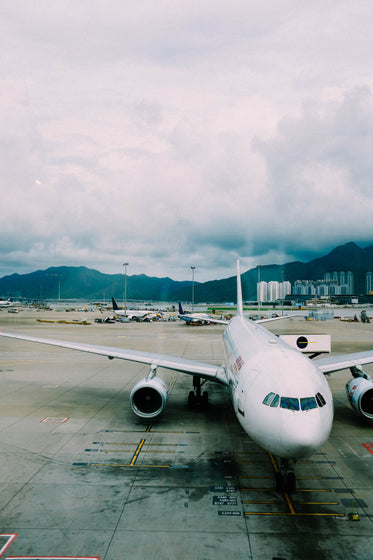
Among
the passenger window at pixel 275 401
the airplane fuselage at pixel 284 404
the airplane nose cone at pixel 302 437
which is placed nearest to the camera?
the airplane nose cone at pixel 302 437

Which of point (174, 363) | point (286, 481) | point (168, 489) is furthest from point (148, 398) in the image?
point (286, 481)

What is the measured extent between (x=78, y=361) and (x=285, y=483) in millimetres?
26068

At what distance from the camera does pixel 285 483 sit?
420 inches

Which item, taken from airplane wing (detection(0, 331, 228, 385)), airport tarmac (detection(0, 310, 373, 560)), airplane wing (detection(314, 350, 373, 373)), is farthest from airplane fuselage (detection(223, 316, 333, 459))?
airplane wing (detection(314, 350, 373, 373))

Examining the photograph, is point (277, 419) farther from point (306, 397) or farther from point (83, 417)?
point (83, 417)

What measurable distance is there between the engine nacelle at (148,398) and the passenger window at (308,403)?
7677mm

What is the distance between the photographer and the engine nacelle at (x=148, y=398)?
1591cm

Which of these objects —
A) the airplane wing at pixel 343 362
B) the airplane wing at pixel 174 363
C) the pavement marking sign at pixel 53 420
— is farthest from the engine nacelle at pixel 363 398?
the pavement marking sign at pixel 53 420

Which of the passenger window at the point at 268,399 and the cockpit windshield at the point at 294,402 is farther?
the passenger window at the point at 268,399

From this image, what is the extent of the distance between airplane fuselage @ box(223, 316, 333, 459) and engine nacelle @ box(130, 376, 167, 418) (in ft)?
15.6

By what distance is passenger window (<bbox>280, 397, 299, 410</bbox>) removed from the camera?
9.60 meters

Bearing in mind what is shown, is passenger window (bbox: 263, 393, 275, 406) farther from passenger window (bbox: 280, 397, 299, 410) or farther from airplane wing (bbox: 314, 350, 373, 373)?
airplane wing (bbox: 314, 350, 373, 373)

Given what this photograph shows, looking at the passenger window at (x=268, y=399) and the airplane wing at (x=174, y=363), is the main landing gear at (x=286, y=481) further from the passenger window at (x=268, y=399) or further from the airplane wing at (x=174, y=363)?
the airplane wing at (x=174, y=363)

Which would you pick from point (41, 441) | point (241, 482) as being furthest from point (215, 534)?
point (41, 441)
